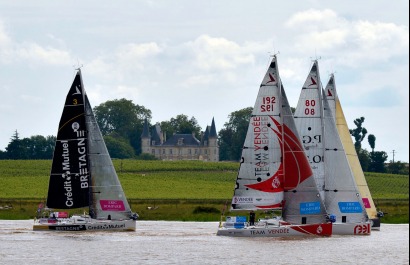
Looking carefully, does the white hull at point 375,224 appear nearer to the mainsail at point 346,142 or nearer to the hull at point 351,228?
the mainsail at point 346,142

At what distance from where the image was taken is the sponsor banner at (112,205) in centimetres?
6944

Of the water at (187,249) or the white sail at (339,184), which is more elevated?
the white sail at (339,184)

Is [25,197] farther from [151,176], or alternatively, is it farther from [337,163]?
[337,163]

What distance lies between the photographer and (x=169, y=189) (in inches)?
5566

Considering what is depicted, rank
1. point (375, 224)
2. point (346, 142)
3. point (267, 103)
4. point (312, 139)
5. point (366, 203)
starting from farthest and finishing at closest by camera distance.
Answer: point (375, 224)
point (346, 142)
point (366, 203)
point (312, 139)
point (267, 103)

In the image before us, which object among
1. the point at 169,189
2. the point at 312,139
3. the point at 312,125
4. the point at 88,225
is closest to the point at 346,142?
the point at 312,139

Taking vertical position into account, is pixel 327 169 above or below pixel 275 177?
above

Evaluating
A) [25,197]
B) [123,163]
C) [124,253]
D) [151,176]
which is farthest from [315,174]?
[123,163]

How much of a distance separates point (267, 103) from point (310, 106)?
6.43 m

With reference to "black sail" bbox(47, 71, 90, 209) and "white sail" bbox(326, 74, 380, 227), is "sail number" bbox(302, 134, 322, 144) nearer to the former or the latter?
"white sail" bbox(326, 74, 380, 227)

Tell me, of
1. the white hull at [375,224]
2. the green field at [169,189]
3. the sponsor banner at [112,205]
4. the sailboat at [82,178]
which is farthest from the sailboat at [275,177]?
the green field at [169,189]

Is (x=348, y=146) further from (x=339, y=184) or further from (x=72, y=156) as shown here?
(x=72, y=156)

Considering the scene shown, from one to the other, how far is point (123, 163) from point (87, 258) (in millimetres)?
131716

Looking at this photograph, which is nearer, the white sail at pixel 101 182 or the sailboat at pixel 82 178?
the sailboat at pixel 82 178
